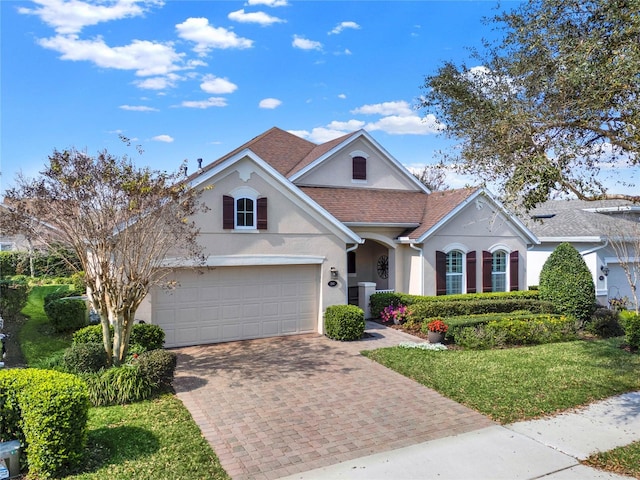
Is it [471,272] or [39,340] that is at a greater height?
[471,272]

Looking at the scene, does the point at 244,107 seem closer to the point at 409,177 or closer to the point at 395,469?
the point at 409,177

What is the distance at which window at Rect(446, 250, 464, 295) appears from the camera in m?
18.7

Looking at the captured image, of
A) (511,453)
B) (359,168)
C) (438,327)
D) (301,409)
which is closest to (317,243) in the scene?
(438,327)

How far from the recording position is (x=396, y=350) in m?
12.7

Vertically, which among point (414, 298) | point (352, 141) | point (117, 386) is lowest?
point (117, 386)

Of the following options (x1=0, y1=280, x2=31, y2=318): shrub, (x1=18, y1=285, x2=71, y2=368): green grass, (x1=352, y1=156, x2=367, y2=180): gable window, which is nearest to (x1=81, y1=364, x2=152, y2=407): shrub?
(x1=18, y1=285, x2=71, y2=368): green grass

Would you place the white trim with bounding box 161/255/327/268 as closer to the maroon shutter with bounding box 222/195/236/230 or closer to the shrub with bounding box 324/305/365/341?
the maroon shutter with bounding box 222/195/236/230

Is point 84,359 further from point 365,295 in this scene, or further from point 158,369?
point 365,295

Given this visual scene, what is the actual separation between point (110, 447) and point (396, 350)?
7.99 meters

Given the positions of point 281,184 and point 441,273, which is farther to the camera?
point 441,273

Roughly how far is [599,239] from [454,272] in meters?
7.12

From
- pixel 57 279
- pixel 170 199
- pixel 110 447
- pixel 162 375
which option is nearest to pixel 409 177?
pixel 170 199

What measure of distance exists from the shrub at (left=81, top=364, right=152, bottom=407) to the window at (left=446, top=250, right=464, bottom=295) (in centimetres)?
1325

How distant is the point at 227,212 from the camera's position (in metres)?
13.4
